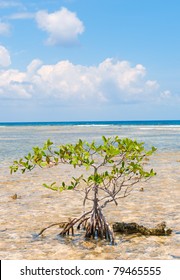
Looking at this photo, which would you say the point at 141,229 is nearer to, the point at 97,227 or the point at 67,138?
the point at 97,227

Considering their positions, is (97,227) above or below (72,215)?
above

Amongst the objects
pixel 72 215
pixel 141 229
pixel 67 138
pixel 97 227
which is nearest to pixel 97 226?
pixel 97 227

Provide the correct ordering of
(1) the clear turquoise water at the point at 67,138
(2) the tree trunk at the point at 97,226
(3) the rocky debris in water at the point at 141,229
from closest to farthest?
(2) the tree trunk at the point at 97,226 → (3) the rocky debris in water at the point at 141,229 → (1) the clear turquoise water at the point at 67,138

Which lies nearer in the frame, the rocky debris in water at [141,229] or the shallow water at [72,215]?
the shallow water at [72,215]

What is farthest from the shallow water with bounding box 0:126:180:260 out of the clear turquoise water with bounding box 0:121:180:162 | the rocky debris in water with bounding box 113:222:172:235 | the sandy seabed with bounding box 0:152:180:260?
the clear turquoise water with bounding box 0:121:180:162

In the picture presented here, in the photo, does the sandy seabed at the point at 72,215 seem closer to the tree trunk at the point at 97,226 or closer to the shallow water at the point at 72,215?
the shallow water at the point at 72,215

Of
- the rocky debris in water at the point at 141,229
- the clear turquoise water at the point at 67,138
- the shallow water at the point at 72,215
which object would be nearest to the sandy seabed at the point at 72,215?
the shallow water at the point at 72,215

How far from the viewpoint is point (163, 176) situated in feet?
70.4

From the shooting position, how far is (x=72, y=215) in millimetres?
12852

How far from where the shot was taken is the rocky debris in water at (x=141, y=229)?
1035cm

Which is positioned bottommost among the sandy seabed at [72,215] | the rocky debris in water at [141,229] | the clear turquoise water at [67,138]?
the sandy seabed at [72,215]

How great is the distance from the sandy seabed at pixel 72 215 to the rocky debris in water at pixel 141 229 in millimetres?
174

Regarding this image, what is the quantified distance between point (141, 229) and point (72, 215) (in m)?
3.11

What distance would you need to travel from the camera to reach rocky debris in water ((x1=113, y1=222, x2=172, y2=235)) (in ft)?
34.0
